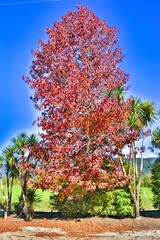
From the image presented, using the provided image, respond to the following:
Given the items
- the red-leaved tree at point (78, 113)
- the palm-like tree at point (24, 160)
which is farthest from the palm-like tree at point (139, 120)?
the palm-like tree at point (24, 160)

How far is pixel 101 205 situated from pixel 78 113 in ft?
20.3

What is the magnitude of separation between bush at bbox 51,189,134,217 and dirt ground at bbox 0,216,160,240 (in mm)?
678

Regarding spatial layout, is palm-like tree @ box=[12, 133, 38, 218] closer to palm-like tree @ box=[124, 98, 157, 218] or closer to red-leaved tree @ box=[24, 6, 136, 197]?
red-leaved tree @ box=[24, 6, 136, 197]

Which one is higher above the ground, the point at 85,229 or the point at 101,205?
the point at 101,205

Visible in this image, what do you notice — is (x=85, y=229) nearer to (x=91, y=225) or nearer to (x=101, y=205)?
(x=91, y=225)

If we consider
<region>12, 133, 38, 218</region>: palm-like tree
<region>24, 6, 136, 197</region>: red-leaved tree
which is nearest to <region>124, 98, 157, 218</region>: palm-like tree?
<region>24, 6, 136, 197</region>: red-leaved tree

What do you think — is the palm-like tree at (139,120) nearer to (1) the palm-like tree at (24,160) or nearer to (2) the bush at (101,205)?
(2) the bush at (101,205)

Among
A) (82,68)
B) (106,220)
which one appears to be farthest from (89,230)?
(82,68)

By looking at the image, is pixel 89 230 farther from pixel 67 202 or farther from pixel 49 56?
pixel 49 56

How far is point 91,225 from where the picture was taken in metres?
20.3

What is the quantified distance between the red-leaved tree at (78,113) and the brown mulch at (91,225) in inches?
79.8

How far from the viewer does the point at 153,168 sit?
920 inches

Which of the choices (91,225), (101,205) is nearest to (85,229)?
(91,225)

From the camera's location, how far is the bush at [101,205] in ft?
72.0
